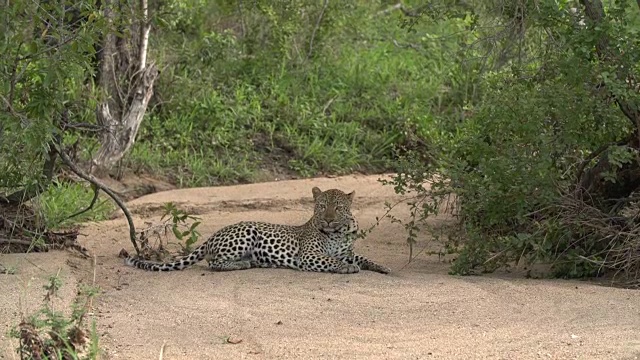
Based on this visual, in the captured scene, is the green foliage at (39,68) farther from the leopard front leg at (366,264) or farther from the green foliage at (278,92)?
the green foliage at (278,92)

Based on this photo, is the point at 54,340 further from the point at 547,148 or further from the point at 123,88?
the point at 123,88

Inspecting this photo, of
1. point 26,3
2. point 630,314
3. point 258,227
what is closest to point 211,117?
point 258,227

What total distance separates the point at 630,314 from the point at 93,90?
25.6 ft

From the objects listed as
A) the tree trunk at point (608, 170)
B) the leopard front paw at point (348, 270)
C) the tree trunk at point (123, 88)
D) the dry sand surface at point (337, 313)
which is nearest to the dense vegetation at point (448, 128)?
the tree trunk at point (608, 170)

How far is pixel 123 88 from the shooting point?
14.1 meters

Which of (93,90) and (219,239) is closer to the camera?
(219,239)

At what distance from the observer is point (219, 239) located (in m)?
9.77

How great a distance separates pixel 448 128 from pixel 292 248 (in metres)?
5.67

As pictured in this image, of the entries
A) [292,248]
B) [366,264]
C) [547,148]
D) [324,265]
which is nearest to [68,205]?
[292,248]

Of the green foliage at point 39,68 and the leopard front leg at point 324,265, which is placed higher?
the green foliage at point 39,68

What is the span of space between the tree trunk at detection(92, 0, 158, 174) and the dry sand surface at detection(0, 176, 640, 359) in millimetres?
2864

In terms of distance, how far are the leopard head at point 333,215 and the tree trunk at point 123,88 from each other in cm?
328

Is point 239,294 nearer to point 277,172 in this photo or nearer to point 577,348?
point 577,348

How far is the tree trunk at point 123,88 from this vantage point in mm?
13203
